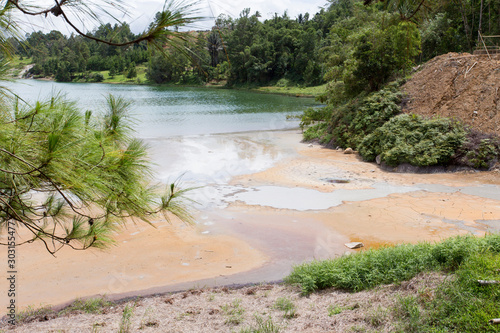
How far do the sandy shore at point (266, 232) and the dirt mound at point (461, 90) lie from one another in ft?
7.82

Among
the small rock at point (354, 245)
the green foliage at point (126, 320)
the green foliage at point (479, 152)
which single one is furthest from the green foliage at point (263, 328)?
the green foliage at point (479, 152)

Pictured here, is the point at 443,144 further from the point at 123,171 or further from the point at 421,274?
the point at 123,171

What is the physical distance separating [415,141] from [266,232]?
23.8 feet

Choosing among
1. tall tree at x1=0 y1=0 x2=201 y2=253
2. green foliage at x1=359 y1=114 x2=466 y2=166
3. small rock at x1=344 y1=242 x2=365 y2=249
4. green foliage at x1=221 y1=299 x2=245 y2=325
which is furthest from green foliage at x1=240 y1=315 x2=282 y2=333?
green foliage at x1=359 y1=114 x2=466 y2=166

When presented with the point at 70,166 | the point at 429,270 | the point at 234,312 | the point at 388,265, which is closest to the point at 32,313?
the point at 234,312

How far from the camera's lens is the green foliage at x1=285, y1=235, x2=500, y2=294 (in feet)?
13.9

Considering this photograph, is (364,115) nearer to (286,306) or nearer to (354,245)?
(354,245)

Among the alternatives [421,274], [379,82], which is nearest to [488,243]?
[421,274]

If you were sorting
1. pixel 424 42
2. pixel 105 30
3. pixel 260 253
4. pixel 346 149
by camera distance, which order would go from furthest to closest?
pixel 424 42, pixel 346 149, pixel 260 253, pixel 105 30

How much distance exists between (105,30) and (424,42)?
2708 centimetres

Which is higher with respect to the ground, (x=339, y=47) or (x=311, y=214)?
(x=339, y=47)

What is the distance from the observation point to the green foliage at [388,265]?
4230 millimetres

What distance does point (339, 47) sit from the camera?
20.9m

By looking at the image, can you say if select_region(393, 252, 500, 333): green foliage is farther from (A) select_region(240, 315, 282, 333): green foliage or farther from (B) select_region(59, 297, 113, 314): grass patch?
(B) select_region(59, 297, 113, 314): grass patch
